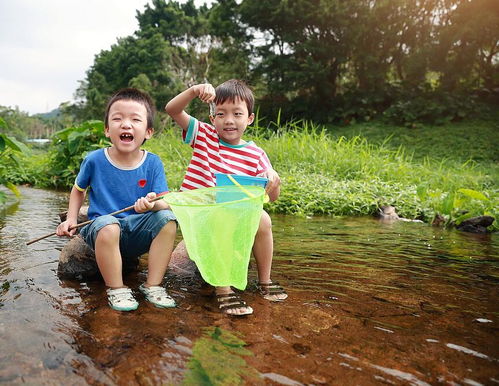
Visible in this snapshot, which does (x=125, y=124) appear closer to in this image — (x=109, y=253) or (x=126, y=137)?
(x=126, y=137)

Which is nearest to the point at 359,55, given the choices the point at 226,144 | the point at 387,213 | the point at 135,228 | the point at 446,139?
the point at 446,139

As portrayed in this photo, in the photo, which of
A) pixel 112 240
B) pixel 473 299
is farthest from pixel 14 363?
pixel 473 299

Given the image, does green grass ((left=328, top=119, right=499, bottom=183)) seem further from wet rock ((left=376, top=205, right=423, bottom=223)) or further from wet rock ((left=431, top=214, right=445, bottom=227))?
wet rock ((left=431, top=214, right=445, bottom=227))

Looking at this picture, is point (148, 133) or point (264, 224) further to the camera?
point (148, 133)

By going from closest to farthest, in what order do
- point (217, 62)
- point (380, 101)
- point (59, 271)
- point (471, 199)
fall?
point (59, 271) → point (471, 199) → point (380, 101) → point (217, 62)

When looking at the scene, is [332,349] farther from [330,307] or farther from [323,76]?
[323,76]

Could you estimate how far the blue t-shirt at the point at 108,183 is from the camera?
2066 mm

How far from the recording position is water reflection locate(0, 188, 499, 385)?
46.1 inches

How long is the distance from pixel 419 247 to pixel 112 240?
240 cm

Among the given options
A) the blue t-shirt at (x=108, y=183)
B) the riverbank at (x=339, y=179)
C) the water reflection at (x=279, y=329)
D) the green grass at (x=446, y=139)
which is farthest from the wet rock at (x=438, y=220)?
the green grass at (x=446, y=139)

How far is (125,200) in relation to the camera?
2.10 meters

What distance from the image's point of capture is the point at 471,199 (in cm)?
495

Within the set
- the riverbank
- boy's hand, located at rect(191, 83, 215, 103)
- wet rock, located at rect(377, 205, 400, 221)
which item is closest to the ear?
boy's hand, located at rect(191, 83, 215, 103)

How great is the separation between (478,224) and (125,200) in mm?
3759
